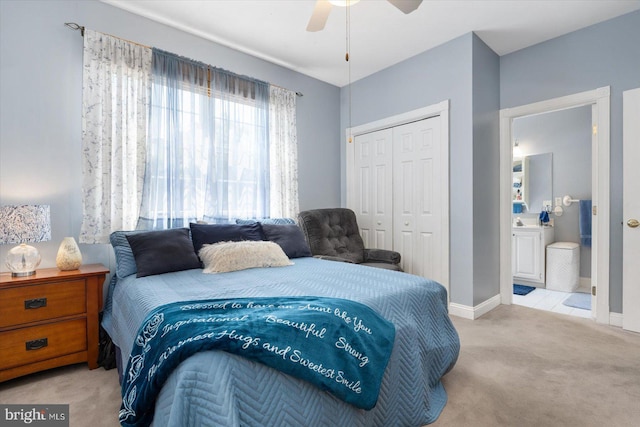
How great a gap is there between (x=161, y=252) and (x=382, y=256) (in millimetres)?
2149

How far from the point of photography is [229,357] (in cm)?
106

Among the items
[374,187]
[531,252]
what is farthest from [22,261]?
[531,252]

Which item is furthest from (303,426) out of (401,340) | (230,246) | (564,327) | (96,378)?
(564,327)

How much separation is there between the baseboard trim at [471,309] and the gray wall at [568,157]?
6.45 ft

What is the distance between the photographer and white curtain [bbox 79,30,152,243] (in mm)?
2477

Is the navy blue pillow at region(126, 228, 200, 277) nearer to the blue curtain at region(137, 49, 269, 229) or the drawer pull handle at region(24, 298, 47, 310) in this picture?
the blue curtain at region(137, 49, 269, 229)

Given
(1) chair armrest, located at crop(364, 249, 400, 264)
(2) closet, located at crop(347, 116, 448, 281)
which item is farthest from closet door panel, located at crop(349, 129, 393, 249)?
(1) chair armrest, located at crop(364, 249, 400, 264)

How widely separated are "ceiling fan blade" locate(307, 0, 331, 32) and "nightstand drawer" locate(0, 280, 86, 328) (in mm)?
2320

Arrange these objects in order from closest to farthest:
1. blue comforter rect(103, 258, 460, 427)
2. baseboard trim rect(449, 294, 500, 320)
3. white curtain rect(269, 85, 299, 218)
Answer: blue comforter rect(103, 258, 460, 427), baseboard trim rect(449, 294, 500, 320), white curtain rect(269, 85, 299, 218)

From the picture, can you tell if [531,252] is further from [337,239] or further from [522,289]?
[337,239]

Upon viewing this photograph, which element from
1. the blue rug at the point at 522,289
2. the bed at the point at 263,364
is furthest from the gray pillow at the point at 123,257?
the blue rug at the point at 522,289

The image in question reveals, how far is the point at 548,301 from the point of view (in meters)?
3.76

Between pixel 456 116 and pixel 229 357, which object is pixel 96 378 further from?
pixel 456 116

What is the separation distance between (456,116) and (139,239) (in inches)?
Answer: 120
